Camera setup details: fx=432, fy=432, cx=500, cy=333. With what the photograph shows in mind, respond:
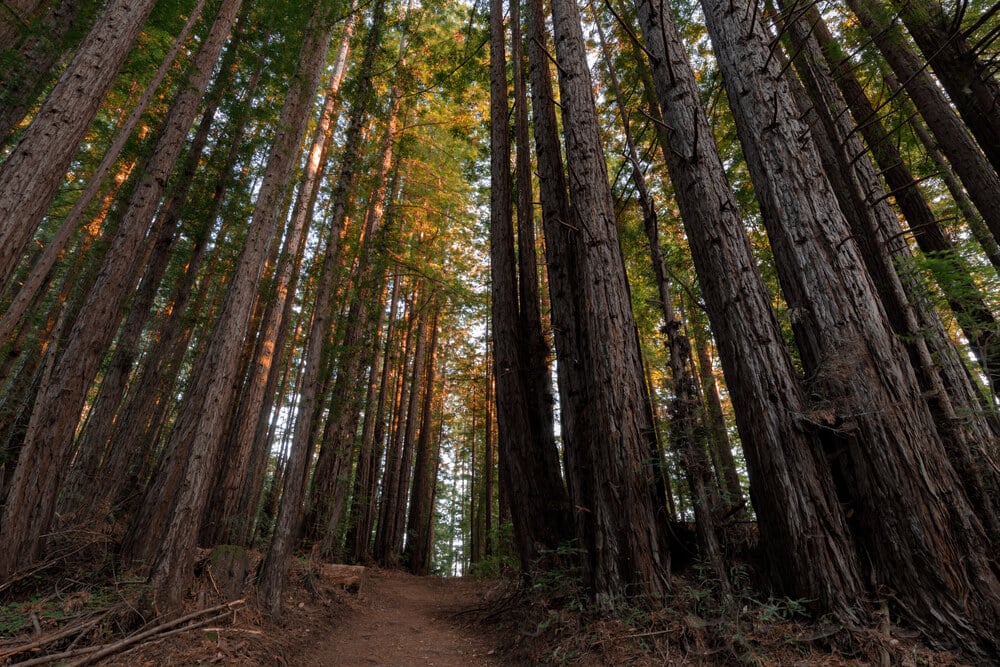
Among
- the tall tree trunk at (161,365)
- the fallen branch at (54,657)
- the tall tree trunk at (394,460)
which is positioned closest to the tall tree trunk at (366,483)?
the tall tree trunk at (394,460)

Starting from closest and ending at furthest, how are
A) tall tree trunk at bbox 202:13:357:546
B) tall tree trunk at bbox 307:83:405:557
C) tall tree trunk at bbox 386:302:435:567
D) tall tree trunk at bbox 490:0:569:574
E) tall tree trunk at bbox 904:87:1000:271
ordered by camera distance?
1. tall tree trunk at bbox 490:0:569:574
2. tall tree trunk at bbox 904:87:1000:271
3. tall tree trunk at bbox 202:13:357:546
4. tall tree trunk at bbox 307:83:405:557
5. tall tree trunk at bbox 386:302:435:567

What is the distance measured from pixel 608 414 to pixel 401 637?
388cm

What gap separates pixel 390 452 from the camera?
13688mm

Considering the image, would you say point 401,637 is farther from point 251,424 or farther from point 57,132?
point 57,132

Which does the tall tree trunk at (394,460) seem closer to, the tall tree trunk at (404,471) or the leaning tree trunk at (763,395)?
the tall tree trunk at (404,471)

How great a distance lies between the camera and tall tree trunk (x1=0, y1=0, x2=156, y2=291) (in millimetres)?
3322

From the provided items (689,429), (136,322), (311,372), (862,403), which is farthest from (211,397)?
(862,403)

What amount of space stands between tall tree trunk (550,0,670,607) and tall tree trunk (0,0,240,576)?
5.56 meters

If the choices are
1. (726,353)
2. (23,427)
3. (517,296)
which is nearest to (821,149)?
(726,353)

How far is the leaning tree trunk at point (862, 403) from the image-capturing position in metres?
2.46

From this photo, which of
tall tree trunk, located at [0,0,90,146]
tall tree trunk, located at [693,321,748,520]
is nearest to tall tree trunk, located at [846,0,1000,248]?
tall tree trunk, located at [693,321,748,520]

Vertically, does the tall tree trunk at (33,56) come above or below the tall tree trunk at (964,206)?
above

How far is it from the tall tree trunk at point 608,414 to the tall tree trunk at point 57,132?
4556 mm

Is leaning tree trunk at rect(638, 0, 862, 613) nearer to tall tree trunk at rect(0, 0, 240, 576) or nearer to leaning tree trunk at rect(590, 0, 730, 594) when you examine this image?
leaning tree trunk at rect(590, 0, 730, 594)
